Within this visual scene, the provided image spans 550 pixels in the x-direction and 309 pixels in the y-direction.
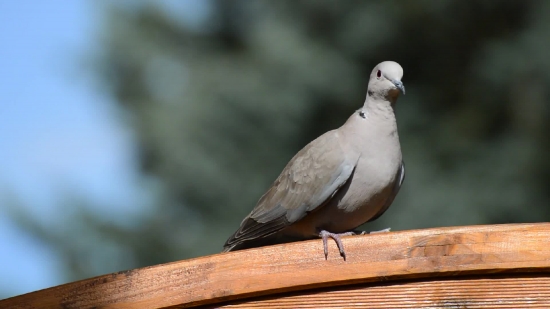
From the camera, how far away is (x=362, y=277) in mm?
1787

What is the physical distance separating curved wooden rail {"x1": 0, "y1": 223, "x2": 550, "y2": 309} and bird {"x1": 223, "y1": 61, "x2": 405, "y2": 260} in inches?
33.6

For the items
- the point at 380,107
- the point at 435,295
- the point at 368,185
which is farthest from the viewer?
the point at 380,107

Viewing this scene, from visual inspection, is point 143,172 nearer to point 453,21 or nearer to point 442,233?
point 453,21

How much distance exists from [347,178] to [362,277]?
105cm

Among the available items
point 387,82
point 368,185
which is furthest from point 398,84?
point 368,185

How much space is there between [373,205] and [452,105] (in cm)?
513

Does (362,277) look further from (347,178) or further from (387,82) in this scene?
(387,82)

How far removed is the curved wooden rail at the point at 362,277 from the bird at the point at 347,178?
85 cm

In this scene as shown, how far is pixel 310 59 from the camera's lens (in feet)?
24.0

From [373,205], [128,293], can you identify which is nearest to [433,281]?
[128,293]

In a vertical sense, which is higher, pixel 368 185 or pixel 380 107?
pixel 380 107

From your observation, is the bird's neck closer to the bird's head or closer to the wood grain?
the bird's head

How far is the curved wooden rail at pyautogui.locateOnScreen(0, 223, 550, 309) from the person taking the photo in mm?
1745

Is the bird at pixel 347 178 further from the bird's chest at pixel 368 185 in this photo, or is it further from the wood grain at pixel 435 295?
the wood grain at pixel 435 295
